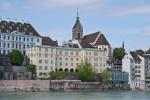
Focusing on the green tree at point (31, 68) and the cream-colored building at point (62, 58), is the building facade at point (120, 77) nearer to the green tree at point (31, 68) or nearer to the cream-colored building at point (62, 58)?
the cream-colored building at point (62, 58)

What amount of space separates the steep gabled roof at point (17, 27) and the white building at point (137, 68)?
22.7 meters

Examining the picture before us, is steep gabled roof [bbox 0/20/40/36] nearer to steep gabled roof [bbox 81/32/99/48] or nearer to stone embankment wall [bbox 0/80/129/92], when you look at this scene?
stone embankment wall [bbox 0/80/129/92]

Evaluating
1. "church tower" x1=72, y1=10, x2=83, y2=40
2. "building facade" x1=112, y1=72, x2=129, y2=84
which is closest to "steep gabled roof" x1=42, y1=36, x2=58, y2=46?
"building facade" x1=112, y1=72, x2=129, y2=84

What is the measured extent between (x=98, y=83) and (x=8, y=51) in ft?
57.9

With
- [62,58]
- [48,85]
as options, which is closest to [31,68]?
[48,85]

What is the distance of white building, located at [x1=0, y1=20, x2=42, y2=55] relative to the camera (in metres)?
87.3

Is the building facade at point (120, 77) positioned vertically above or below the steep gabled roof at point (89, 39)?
below

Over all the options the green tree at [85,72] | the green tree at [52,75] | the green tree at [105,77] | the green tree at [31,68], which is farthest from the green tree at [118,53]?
the green tree at [31,68]

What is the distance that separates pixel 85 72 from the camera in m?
87.5

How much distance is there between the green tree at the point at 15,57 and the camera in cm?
8181

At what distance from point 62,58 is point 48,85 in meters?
12.9

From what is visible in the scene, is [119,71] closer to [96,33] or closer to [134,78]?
[134,78]

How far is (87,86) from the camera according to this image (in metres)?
88.1

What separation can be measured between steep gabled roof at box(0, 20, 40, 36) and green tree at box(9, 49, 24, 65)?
244 inches
